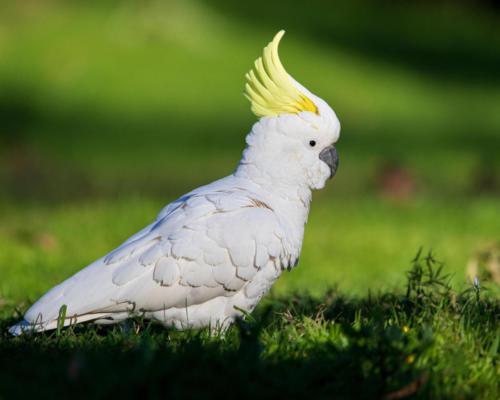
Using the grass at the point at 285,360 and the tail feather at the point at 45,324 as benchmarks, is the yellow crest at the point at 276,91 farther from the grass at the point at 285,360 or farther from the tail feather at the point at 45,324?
the tail feather at the point at 45,324

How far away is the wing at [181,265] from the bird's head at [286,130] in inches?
12.9

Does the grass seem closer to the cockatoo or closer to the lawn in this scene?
the lawn

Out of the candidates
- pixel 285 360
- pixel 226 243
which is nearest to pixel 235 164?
pixel 226 243

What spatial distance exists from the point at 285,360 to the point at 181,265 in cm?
81

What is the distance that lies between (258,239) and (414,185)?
21.0 ft

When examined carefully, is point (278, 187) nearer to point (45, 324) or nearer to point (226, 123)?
point (45, 324)

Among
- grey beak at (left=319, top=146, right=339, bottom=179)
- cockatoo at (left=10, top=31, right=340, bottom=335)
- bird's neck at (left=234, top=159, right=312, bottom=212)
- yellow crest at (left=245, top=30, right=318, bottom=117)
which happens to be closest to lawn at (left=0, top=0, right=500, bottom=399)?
cockatoo at (left=10, top=31, right=340, bottom=335)

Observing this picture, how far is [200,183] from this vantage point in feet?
34.2

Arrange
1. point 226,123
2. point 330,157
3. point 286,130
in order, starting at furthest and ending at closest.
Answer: point 226,123
point 330,157
point 286,130

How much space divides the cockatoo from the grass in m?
0.14

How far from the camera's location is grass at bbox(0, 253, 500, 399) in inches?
109

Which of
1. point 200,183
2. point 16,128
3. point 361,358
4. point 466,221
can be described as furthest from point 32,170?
point 361,358

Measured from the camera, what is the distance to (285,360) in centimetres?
311

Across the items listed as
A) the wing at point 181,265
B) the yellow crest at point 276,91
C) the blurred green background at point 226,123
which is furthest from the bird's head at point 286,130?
the blurred green background at point 226,123
